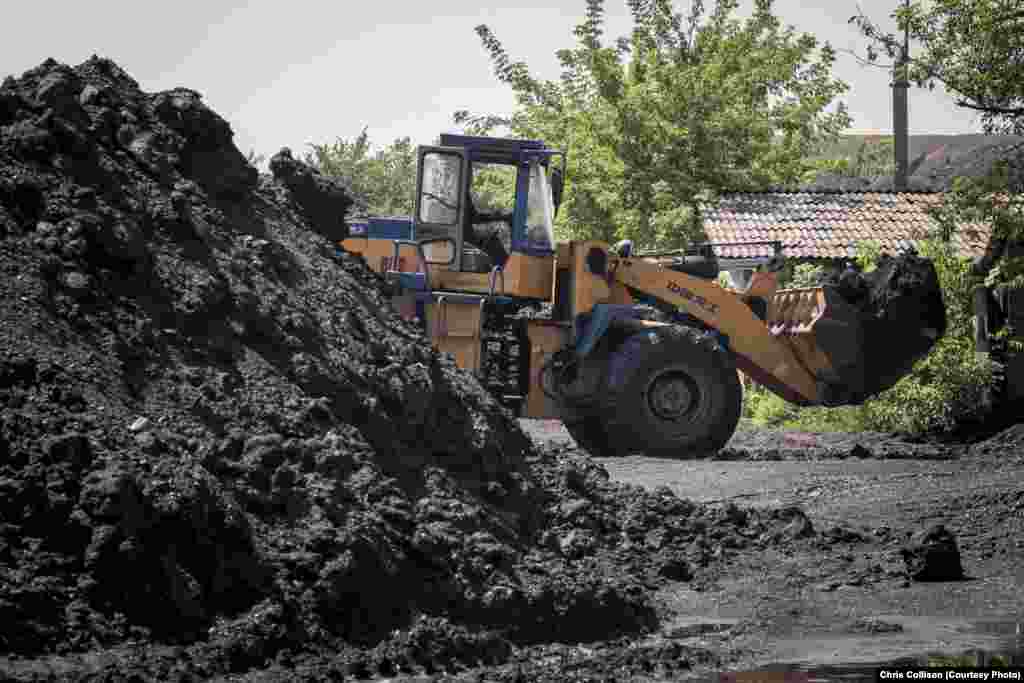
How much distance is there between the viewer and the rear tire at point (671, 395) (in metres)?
16.1

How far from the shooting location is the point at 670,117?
3409cm

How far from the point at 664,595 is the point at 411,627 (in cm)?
241

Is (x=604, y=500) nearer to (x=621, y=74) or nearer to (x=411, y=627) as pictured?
(x=411, y=627)

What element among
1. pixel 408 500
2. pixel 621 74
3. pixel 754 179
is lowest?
pixel 408 500

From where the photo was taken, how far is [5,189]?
885 cm

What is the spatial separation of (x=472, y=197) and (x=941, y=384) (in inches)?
279

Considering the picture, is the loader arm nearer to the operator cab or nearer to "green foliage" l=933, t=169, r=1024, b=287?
the operator cab

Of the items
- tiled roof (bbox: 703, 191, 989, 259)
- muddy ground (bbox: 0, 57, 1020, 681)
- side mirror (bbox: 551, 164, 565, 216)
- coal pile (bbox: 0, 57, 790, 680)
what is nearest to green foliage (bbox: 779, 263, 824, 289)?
tiled roof (bbox: 703, 191, 989, 259)

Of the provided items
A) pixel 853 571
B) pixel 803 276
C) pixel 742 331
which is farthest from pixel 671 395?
pixel 803 276

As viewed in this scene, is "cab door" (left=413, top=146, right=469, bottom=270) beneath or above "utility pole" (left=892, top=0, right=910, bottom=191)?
beneath

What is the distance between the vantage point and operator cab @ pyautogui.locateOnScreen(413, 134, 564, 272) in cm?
1653

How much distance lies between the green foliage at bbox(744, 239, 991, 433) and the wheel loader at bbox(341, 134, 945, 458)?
3.01 m

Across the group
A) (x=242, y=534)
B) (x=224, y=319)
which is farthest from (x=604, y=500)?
(x=242, y=534)

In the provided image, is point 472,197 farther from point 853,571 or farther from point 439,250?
point 853,571
